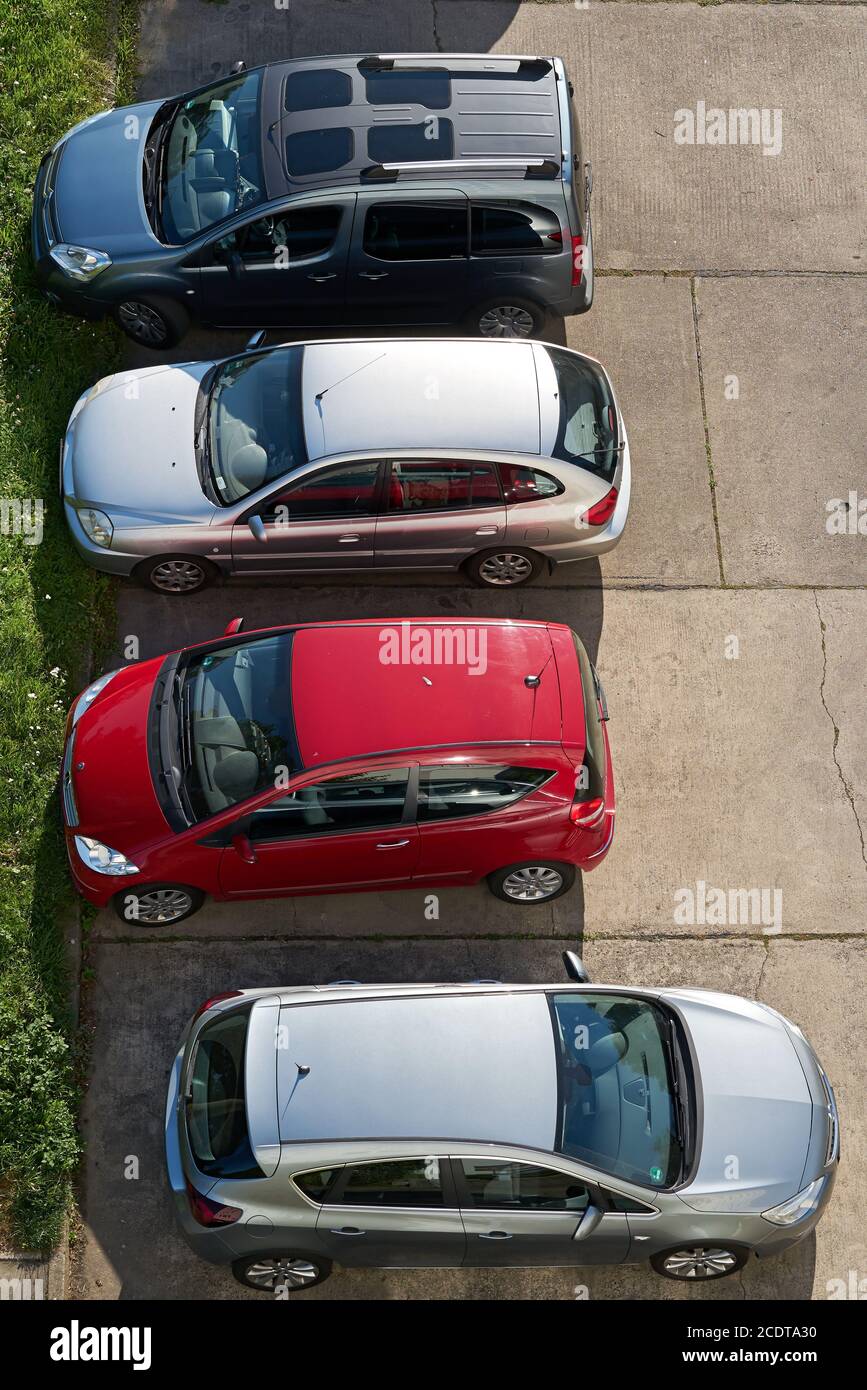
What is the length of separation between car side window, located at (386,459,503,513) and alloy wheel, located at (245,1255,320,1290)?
197 inches

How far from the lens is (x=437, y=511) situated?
8.77 metres

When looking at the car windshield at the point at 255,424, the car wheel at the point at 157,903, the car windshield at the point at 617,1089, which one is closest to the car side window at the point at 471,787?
the car windshield at the point at 617,1089

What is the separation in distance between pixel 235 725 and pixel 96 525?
2116 millimetres

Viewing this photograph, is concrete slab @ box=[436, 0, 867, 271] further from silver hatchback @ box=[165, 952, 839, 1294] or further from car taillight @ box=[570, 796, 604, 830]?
silver hatchback @ box=[165, 952, 839, 1294]

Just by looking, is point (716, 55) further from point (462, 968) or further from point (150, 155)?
point (462, 968)

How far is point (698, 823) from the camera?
8984mm

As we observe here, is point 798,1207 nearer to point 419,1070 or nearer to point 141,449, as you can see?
point 419,1070

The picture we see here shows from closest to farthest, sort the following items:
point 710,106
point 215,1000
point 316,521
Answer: point 215,1000 < point 316,521 < point 710,106

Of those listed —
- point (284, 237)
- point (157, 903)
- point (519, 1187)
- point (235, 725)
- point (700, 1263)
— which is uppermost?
point (284, 237)

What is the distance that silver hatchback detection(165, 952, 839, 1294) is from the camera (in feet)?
22.2

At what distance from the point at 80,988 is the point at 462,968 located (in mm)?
2633

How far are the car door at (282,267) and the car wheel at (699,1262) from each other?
24.0 ft

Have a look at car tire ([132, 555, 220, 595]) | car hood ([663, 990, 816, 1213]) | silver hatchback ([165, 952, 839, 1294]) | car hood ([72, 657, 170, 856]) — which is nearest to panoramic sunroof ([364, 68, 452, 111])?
car tire ([132, 555, 220, 595])

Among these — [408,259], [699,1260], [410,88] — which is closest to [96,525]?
[408,259]
